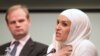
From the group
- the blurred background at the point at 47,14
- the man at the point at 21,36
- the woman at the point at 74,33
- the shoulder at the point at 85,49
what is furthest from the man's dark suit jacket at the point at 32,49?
the blurred background at the point at 47,14


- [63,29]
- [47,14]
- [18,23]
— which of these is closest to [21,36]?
[18,23]

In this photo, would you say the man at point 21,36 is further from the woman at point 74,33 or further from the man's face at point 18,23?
the woman at point 74,33

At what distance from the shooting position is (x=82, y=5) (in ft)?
8.73

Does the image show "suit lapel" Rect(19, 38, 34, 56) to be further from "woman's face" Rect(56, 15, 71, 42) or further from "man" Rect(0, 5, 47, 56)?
"woman's face" Rect(56, 15, 71, 42)

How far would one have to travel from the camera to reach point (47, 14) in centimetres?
276

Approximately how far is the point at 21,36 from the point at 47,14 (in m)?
0.87

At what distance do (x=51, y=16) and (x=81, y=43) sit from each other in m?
1.09

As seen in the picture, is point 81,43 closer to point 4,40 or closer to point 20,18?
point 20,18

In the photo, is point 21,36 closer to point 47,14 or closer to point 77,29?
point 77,29

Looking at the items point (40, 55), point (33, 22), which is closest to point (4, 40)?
point (33, 22)

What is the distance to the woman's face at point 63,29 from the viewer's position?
5.59ft

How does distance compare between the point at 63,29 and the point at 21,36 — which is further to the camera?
the point at 21,36

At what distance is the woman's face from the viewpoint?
1705 mm

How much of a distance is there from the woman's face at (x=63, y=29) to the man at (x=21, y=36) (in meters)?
0.22
